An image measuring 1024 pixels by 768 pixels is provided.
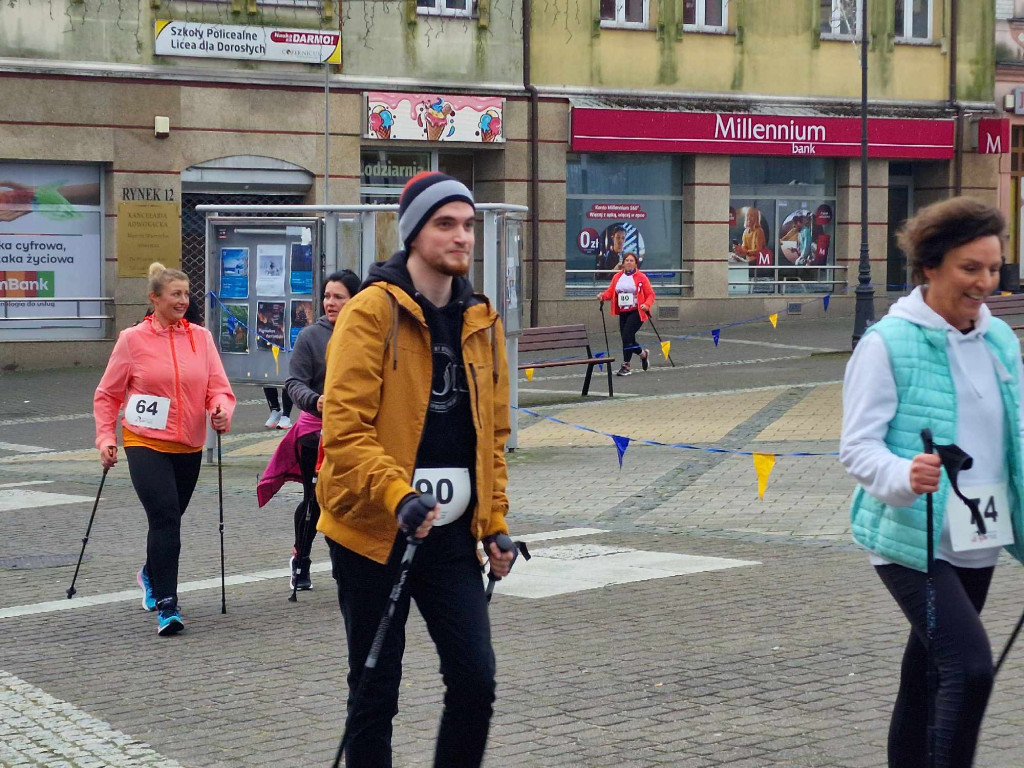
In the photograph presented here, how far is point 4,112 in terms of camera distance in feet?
80.4

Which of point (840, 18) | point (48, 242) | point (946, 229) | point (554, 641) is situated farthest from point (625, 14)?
point (946, 229)

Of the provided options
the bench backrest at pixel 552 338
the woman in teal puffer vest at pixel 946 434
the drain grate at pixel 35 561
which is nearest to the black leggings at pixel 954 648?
the woman in teal puffer vest at pixel 946 434

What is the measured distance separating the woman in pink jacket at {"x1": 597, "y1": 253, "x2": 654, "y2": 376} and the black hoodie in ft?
61.6

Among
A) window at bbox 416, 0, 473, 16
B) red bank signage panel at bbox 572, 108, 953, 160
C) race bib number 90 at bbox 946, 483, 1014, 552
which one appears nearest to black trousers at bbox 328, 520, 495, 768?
race bib number 90 at bbox 946, 483, 1014, 552

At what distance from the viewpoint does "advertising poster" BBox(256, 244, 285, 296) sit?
632 inches

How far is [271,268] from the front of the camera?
52.9 ft

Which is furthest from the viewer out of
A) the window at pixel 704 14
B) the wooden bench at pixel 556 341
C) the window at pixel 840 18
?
the window at pixel 840 18

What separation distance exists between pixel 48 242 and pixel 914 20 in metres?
17.9

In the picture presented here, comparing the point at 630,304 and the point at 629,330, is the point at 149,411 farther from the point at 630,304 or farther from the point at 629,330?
the point at 629,330

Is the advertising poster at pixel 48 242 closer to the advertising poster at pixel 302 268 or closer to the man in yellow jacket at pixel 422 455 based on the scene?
the advertising poster at pixel 302 268

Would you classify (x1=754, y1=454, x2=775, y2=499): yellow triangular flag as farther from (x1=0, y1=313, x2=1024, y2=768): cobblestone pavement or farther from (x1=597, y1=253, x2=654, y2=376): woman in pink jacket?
(x1=597, y1=253, x2=654, y2=376): woman in pink jacket

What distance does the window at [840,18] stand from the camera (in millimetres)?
32344

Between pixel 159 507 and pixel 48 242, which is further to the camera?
pixel 48 242

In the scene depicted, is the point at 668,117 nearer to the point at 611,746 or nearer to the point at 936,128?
the point at 936,128
